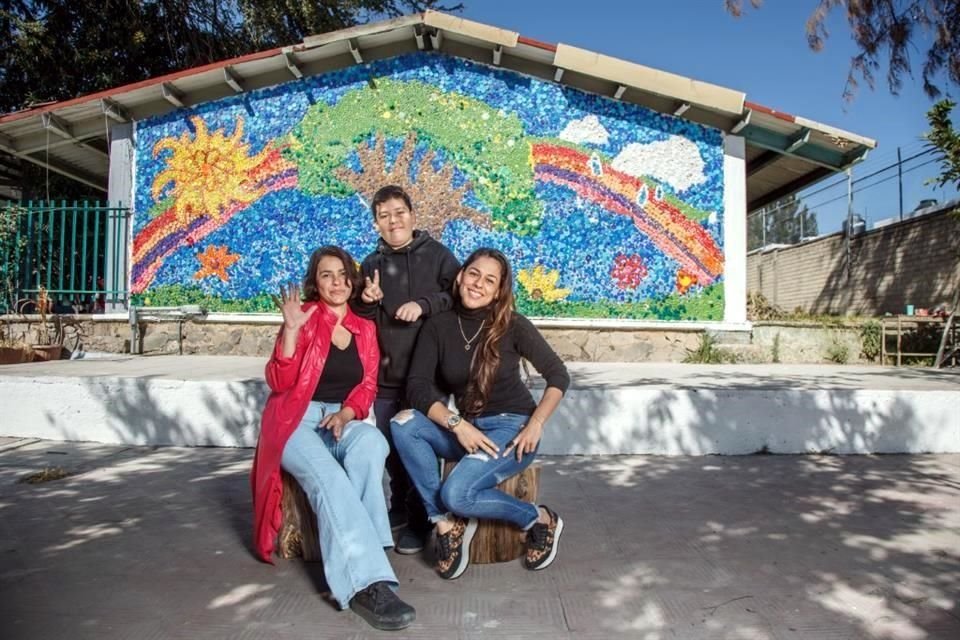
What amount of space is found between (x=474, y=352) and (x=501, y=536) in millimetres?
835

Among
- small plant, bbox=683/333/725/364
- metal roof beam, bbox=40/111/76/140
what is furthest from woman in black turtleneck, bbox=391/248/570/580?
metal roof beam, bbox=40/111/76/140

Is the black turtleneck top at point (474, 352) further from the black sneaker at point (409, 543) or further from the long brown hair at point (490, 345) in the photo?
the black sneaker at point (409, 543)

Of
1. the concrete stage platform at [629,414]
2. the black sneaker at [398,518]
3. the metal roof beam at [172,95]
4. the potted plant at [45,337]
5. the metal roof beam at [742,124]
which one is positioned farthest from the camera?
the metal roof beam at [172,95]

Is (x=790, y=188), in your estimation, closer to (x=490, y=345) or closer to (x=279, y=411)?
(x=490, y=345)

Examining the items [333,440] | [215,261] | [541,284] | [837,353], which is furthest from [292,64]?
[837,353]

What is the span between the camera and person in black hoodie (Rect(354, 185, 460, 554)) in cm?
323

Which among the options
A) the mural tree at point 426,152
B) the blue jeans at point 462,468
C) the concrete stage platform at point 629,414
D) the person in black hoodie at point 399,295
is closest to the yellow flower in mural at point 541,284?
the mural tree at point 426,152

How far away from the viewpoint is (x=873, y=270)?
52.1 ft

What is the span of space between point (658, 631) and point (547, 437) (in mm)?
2962

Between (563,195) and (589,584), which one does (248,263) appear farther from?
(589,584)

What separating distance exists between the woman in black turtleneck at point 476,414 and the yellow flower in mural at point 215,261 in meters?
6.66

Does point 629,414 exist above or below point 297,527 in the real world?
above

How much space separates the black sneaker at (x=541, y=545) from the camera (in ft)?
9.36

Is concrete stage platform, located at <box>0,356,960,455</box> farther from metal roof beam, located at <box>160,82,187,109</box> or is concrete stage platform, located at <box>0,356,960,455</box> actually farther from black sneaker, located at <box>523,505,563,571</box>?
metal roof beam, located at <box>160,82,187,109</box>
